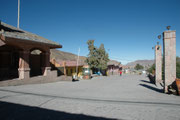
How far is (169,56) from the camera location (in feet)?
27.7

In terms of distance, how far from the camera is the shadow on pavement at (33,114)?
165 inches

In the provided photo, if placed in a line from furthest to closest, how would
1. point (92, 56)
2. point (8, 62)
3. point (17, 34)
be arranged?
point (92, 56), point (8, 62), point (17, 34)

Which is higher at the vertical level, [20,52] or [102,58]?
[102,58]

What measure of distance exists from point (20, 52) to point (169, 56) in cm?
1301

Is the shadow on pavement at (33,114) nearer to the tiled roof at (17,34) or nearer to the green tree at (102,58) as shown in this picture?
the tiled roof at (17,34)

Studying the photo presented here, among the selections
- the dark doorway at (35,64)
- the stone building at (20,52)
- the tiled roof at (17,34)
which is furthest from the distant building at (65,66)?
the tiled roof at (17,34)

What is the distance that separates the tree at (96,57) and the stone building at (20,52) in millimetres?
14712

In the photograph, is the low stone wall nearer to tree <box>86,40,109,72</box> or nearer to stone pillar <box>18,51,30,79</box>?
stone pillar <box>18,51,30,79</box>

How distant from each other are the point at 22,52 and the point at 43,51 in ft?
9.80

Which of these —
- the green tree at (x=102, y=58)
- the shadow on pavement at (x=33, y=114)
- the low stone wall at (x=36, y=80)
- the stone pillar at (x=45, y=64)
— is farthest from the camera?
the green tree at (x=102, y=58)

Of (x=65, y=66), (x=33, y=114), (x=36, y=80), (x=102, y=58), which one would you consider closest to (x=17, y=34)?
(x=36, y=80)

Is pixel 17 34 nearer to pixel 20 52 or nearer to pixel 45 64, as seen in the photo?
pixel 20 52

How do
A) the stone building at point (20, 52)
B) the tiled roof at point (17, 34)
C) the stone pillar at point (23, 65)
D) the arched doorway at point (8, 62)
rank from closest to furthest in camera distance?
the tiled roof at point (17, 34)
the stone building at point (20, 52)
the stone pillar at point (23, 65)
the arched doorway at point (8, 62)

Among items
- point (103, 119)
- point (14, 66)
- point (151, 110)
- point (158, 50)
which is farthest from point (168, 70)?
point (14, 66)
